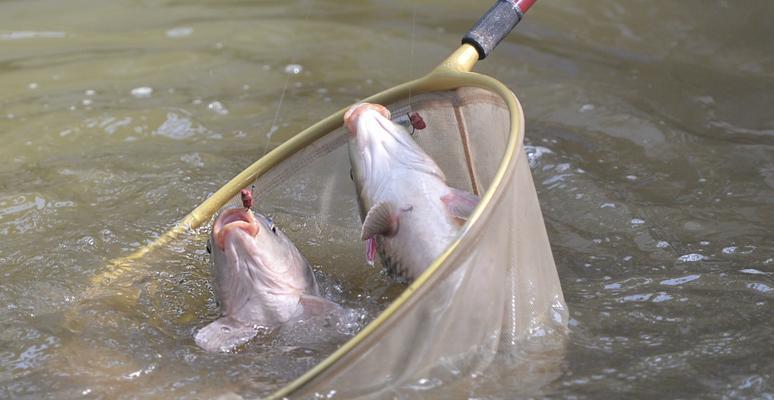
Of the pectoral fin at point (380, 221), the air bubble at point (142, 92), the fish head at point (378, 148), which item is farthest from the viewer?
the air bubble at point (142, 92)

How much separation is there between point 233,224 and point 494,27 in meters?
1.04

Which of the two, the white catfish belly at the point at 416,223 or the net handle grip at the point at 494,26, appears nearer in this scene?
the white catfish belly at the point at 416,223

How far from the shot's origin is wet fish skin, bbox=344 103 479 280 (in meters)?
3.24

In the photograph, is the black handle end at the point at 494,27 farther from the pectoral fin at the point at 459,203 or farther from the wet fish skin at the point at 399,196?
the pectoral fin at the point at 459,203

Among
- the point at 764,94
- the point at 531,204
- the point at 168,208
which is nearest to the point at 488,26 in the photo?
the point at 531,204

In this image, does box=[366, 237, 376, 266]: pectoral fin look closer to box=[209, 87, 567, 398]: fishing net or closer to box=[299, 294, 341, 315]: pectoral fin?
box=[299, 294, 341, 315]: pectoral fin

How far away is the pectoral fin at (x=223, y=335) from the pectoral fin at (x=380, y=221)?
1.52 ft

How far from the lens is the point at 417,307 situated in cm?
254

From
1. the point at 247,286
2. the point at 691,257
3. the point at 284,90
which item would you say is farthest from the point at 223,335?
the point at 284,90

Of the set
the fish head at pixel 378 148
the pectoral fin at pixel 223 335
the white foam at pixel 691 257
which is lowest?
the pectoral fin at pixel 223 335

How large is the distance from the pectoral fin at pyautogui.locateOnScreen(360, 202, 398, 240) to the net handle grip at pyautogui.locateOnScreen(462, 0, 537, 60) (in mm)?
596

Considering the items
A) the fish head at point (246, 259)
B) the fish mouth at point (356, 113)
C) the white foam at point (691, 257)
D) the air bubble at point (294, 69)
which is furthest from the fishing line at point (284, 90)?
the white foam at point (691, 257)

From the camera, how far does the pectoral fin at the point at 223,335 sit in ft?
10.5

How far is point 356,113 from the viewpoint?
3.46 metres
